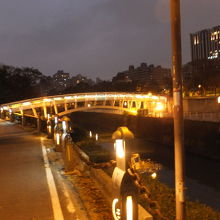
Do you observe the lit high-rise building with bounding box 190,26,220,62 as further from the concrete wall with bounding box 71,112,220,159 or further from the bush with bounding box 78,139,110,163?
the bush with bounding box 78,139,110,163

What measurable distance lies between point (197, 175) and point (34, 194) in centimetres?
1703

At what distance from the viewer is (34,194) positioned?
749 centimetres

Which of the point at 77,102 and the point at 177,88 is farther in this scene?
the point at 77,102

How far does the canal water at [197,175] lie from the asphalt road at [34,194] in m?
4.44

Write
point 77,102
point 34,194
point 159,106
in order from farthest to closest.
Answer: point 159,106, point 77,102, point 34,194

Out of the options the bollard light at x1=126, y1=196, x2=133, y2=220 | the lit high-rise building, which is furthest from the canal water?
the lit high-rise building

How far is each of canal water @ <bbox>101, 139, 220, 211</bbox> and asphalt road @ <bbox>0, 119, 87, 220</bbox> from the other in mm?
4436

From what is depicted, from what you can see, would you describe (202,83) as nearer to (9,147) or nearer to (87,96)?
(87,96)

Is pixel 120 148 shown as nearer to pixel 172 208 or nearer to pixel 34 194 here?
pixel 172 208

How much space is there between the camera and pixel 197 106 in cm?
4903

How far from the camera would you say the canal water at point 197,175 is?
54.1 feet

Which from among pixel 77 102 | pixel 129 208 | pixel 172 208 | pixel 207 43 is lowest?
pixel 172 208

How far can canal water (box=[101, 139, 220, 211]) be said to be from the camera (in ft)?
54.1

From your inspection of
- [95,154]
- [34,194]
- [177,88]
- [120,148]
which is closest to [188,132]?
[95,154]
